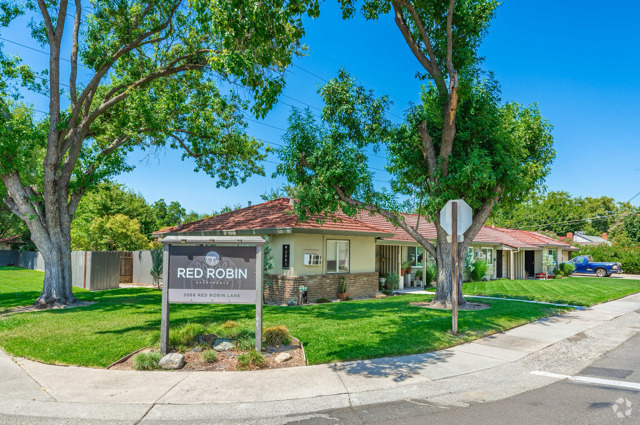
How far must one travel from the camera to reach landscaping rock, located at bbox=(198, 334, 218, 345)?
7734 millimetres

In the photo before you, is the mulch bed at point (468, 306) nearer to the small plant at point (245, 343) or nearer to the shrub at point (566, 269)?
the small plant at point (245, 343)

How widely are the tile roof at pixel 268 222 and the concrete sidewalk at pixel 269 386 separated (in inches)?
323

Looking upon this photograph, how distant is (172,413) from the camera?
494 centimetres

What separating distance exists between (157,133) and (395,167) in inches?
350

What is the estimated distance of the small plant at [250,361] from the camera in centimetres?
666

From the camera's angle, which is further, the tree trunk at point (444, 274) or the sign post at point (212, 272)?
the tree trunk at point (444, 274)

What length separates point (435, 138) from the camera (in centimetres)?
1380

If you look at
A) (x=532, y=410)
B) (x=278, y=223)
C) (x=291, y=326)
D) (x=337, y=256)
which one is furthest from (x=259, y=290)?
(x=337, y=256)

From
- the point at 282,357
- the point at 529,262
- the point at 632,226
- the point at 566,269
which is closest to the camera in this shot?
the point at 282,357

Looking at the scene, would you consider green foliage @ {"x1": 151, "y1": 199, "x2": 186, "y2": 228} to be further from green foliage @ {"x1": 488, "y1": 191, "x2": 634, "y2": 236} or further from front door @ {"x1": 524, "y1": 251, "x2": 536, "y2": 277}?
green foliage @ {"x1": 488, "y1": 191, "x2": 634, "y2": 236}

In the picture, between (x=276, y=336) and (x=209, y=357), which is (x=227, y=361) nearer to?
(x=209, y=357)

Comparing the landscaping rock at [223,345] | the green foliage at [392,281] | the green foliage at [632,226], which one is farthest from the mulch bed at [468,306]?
the green foliage at [632,226]

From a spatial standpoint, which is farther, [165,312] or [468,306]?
[468,306]

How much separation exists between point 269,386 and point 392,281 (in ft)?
47.7
